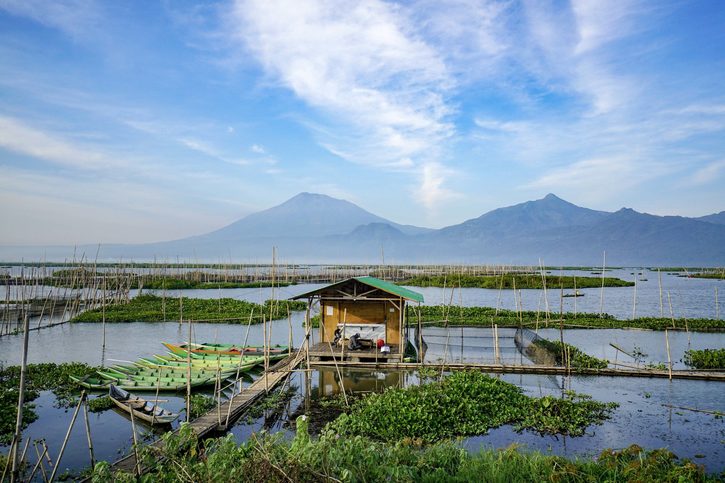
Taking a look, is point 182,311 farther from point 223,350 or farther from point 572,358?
point 572,358

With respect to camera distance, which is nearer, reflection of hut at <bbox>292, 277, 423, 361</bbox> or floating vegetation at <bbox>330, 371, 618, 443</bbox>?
floating vegetation at <bbox>330, 371, 618, 443</bbox>

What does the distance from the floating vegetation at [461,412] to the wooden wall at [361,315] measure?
5.38 metres

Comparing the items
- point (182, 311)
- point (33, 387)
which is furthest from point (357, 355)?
point (182, 311)

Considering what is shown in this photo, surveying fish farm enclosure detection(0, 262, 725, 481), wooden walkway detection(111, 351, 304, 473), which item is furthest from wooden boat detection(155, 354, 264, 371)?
wooden walkway detection(111, 351, 304, 473)

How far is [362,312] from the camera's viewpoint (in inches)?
699

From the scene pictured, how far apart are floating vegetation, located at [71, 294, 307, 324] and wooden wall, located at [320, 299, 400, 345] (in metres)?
8.53

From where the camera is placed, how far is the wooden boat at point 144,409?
36.2 ft

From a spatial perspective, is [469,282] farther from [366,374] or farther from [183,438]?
[183,438]

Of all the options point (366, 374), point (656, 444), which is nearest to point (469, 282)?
point (366, 374)

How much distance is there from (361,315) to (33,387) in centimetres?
1046

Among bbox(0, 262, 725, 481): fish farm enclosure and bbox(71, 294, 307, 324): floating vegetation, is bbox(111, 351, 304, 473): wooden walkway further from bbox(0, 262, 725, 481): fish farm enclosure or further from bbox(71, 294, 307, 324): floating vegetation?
bbox(71, 294, 307, 324): floating vegetation

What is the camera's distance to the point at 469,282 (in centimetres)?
5528

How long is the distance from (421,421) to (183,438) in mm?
5678

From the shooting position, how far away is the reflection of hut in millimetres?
17141
